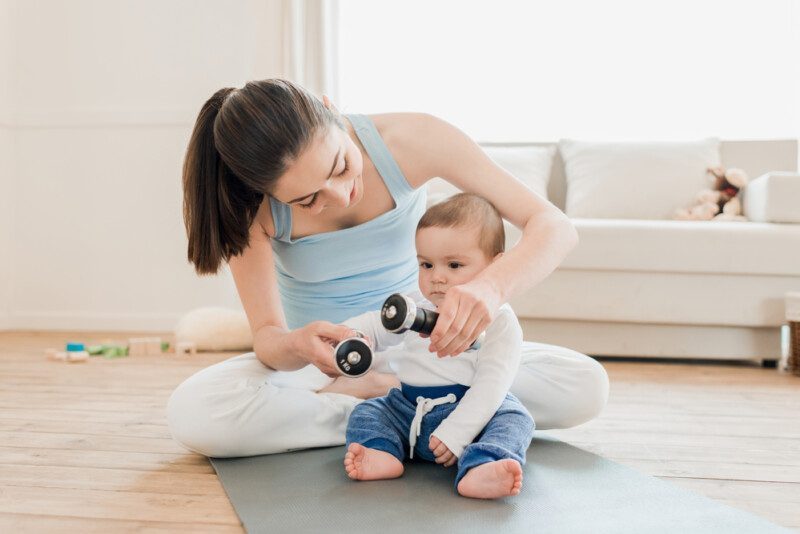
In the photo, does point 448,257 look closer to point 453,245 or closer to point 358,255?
point 453,245

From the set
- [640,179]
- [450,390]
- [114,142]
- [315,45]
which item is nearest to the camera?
[450,390]

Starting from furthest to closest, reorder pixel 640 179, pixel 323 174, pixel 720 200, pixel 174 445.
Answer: pixel 640 179 < pixel 720 200 < pixel 174 445 < pixel 323 174

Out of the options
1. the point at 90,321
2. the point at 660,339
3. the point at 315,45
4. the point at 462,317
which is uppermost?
the point at 315,45

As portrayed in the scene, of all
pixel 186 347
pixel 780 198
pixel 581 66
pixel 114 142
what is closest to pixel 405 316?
pixel 186 347

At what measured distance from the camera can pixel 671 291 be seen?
269 cm

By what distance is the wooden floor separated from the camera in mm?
1098

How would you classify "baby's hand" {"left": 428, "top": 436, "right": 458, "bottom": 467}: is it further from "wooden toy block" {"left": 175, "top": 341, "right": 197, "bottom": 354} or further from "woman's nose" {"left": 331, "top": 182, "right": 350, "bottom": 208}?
"wooden toy block" {"left": 175, "top": 341, "right": 197, "bottom": 354}

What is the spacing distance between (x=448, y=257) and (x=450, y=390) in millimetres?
208

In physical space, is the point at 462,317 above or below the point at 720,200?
above

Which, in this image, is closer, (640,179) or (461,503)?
(461,503)

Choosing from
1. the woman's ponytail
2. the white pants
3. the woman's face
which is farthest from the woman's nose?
the white pants

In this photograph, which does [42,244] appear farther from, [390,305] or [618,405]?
[390,305]

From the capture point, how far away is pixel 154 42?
371cm

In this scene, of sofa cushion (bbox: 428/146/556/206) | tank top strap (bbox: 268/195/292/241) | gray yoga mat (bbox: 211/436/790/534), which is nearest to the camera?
gray yoga mat (bbox: 211/436/790/534)
